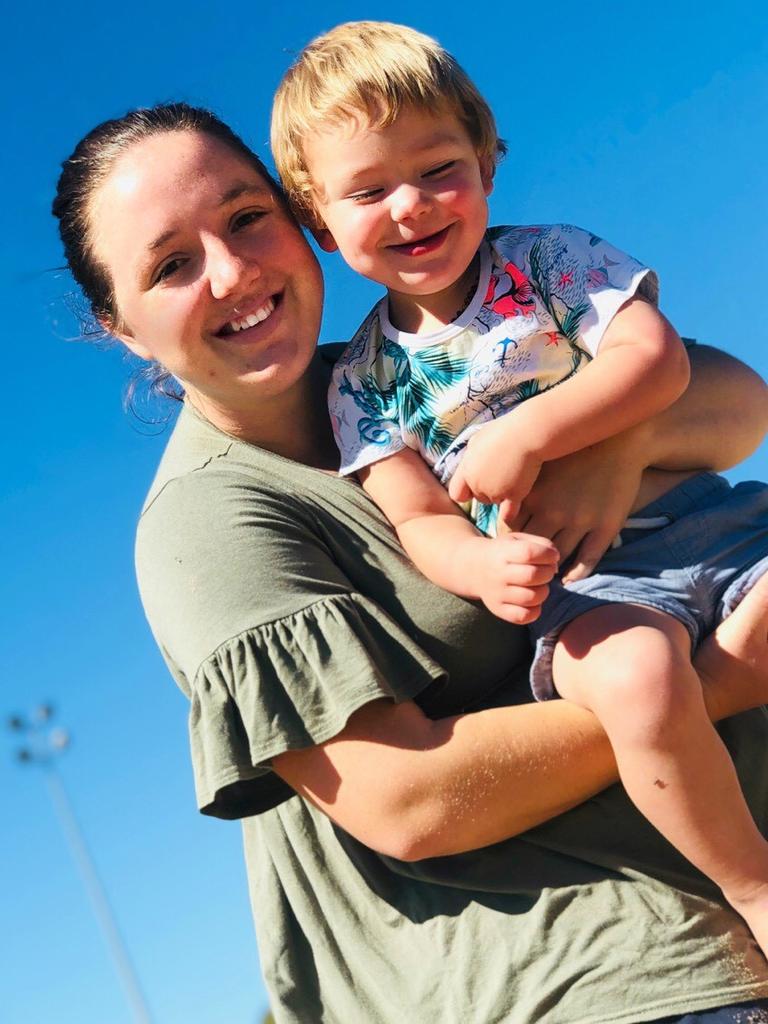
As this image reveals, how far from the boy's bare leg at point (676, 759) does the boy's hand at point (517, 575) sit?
0.18m

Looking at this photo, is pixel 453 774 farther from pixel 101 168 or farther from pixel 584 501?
pixel 101 168

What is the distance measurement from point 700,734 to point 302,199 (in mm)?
1736

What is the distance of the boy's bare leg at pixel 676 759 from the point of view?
2.68 meters

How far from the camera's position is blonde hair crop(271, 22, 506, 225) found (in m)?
3.34

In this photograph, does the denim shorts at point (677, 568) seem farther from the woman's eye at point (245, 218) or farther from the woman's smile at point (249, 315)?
the woman's eye at point (245, 218)

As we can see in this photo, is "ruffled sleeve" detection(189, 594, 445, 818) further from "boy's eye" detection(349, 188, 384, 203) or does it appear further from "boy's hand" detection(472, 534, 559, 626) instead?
"boy's eye" detection(349, 188, 384, 203)

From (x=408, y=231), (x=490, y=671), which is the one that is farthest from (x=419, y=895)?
(x=408, y=231)

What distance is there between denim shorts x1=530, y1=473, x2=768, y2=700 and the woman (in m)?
0.08

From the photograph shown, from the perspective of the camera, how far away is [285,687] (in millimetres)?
2848

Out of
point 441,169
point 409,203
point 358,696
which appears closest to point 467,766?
point 358,696

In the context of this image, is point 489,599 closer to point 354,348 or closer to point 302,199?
point 354,348

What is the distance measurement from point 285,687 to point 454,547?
49cm

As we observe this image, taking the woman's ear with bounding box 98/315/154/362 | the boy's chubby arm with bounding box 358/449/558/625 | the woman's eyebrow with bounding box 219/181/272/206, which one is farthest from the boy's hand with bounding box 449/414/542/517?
the woman's ear with bounding box 98/315/154/362

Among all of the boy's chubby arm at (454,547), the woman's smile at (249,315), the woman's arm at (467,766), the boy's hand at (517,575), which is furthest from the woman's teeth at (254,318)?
the woman's arm at (467,766)
